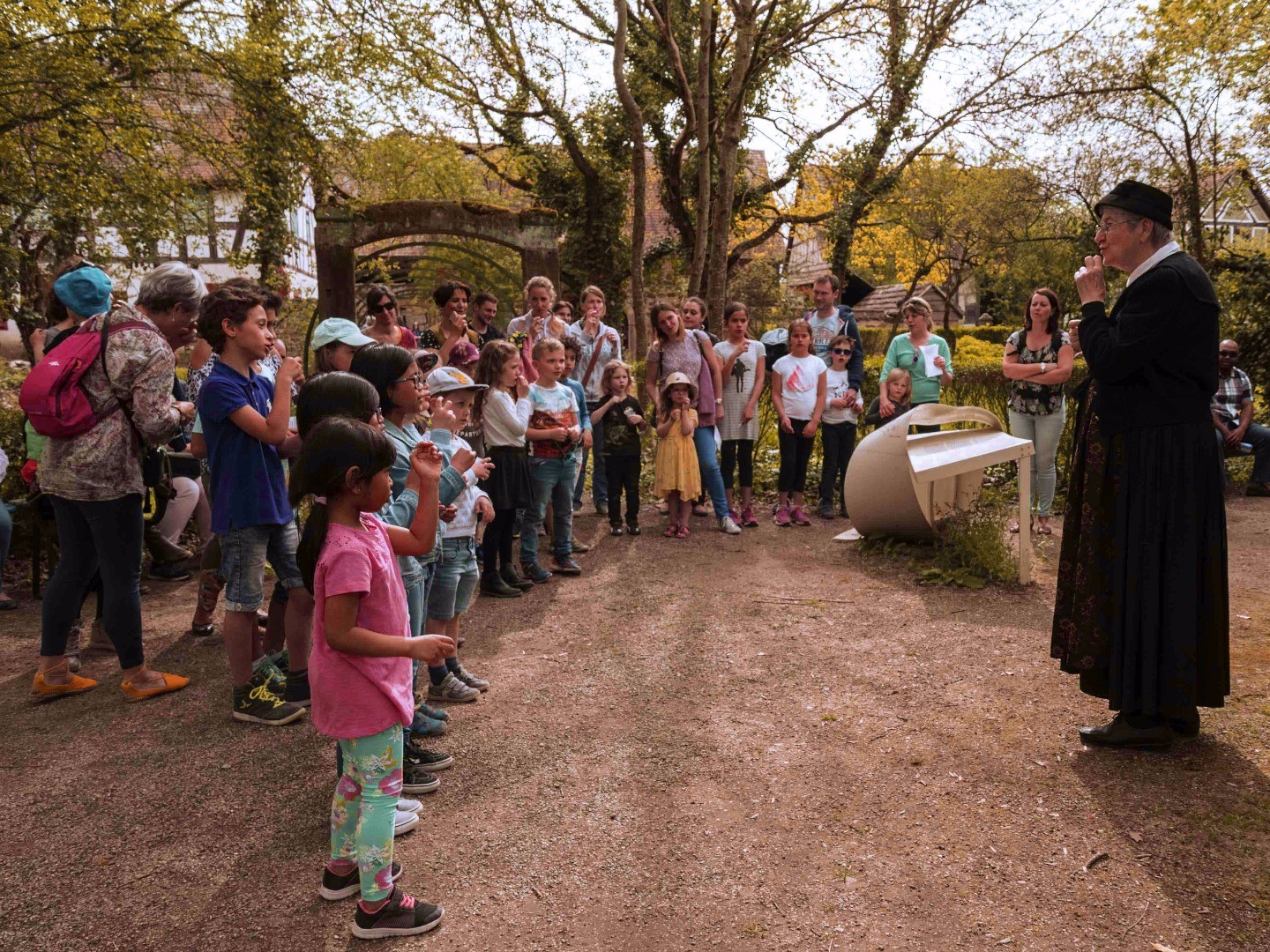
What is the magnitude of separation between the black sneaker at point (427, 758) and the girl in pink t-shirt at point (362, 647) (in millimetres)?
982

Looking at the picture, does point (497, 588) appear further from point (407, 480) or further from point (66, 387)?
point (407, 480)

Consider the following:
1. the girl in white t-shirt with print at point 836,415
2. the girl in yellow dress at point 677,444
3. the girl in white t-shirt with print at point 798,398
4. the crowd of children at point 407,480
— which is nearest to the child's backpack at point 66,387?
the crowd of children at point 407,480

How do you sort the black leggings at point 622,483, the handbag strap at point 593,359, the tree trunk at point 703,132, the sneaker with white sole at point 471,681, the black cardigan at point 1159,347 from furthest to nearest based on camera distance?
the tree trunk at point 703,132
the handbag strap at point 593,359
the black leggings at point 622,483
the sneaker with white sole at point 471,681
the black cardigan at point 1159,347

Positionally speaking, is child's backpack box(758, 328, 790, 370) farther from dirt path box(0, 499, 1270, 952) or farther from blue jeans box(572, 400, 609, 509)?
dirt path box(0, 499, 1270, 952)

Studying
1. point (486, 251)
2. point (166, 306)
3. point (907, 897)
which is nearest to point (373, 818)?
point (907, 897)

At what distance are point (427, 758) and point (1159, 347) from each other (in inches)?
129

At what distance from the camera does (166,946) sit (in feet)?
8.79

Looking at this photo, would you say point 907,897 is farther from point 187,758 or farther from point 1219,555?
point 187,758

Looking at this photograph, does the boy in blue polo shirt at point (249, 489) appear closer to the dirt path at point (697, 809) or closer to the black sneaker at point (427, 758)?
the dirt path at point (697, 809)

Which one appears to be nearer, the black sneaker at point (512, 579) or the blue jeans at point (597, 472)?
the black sneaker at point (512, 579)

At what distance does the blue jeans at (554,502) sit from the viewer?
6699 millimetres

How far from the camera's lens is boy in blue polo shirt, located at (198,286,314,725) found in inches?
157

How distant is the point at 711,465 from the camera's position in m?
8.03

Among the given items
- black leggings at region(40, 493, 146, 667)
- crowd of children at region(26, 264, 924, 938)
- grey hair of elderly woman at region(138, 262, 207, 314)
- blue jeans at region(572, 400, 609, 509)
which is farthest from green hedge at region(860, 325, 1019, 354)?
black leggings at region(40, 493, 146, 667)
